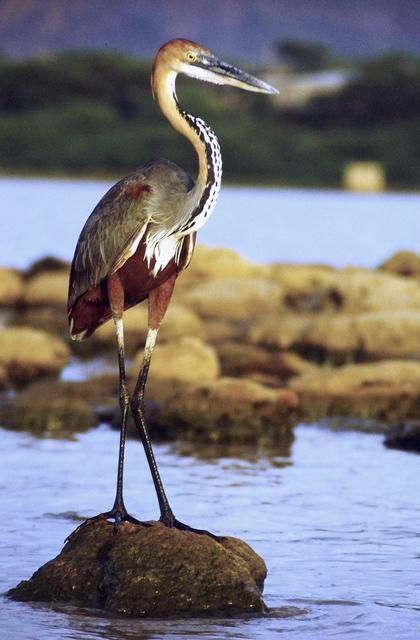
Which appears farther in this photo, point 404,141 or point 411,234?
point 404,141

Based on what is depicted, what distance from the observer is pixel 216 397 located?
11.3 metres

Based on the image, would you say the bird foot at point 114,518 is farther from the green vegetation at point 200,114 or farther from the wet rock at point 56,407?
the green vegetation at point 200,114

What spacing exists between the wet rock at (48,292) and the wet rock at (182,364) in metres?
5.71

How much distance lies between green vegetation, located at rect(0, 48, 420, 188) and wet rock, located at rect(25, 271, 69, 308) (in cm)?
4393

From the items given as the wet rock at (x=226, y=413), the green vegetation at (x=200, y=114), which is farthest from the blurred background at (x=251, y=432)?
the green vegetation at (x=200, y=114)

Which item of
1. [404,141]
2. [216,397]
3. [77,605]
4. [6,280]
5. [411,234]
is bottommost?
[77,605]

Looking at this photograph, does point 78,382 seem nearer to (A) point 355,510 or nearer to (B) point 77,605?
(A) point 355,510

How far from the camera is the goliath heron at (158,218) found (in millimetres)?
7141

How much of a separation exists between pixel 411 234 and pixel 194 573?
129ft

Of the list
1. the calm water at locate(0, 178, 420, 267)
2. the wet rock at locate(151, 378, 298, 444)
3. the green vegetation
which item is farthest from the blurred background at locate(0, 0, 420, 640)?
the green vegetation

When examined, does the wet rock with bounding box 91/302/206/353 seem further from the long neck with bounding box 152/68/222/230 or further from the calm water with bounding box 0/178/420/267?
the calm water with bounding box 0/178/420/267

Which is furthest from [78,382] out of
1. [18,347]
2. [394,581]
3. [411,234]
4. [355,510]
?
[411,234]

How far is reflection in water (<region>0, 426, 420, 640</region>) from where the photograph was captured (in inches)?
271

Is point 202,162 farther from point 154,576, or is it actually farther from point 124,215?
point 154,576
